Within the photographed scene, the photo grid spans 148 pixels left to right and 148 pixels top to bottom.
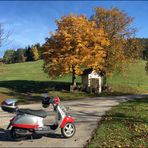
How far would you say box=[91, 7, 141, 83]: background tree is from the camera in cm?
3950

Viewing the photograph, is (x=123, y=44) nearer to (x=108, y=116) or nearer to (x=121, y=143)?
(x=108, y=116)

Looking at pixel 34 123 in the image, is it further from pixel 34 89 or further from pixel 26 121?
pixel 34 89

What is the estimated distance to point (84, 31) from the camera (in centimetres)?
3456

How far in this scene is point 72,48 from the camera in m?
33.8

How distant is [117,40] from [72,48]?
342 inches

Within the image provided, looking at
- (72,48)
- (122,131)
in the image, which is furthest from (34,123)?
(72,48)

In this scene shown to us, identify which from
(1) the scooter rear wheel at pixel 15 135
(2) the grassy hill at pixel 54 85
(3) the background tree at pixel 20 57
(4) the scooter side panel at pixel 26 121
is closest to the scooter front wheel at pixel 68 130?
(4) the scooter side panel at pixel 26 121

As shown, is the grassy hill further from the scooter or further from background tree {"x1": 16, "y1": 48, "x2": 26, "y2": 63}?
background tree {"x1": 16, "y1": 48, "x2": 26, "y2": 63}

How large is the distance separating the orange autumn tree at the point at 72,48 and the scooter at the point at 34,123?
828 inches

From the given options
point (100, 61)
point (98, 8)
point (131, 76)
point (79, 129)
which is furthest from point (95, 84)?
point (131, 76)

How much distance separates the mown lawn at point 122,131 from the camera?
10.7m

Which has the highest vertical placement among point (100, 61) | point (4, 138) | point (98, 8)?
point (98, 8)

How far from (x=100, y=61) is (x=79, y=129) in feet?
71.9

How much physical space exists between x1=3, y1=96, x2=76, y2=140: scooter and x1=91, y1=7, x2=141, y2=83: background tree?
27.6 m
